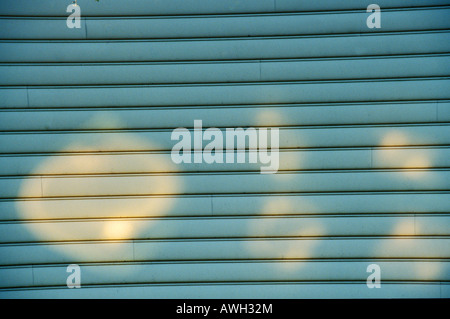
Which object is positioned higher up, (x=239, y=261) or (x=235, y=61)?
(x=235, y=61)

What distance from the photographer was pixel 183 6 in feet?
10.4

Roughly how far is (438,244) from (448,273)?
310 millimetres

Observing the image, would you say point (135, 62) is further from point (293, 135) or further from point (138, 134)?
point (293, 135)

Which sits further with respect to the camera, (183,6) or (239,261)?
(239,261)

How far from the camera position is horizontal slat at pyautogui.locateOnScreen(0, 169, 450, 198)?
3.18 m

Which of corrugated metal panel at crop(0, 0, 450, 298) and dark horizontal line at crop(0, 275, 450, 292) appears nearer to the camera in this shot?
corrugated metal panel at crop(0, 0, 450, 298)

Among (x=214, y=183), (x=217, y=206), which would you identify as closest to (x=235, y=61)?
(x=214, y=183)

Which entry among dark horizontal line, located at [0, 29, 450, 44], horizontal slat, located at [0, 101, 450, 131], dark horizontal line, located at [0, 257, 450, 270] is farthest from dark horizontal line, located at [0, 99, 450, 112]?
dark horizontal line, located at [0, 257, 450, 270]

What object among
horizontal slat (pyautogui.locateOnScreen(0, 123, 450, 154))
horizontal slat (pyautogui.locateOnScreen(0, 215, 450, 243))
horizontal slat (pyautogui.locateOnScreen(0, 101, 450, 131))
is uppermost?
horizontal slat (pyautogui.locateOnScreen(0, 101, 450, 131))

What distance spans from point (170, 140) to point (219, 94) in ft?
2.14

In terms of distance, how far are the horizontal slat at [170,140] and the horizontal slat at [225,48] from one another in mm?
711

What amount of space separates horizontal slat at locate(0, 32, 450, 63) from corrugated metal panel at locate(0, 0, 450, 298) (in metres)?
0.01

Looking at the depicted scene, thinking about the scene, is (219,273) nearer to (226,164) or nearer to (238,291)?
(238,291)

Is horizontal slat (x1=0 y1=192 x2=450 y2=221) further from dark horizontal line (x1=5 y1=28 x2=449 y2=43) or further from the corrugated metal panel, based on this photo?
dark horizontal line (x1=5 y1=28 x2=449 y2=43)
